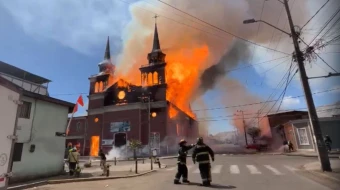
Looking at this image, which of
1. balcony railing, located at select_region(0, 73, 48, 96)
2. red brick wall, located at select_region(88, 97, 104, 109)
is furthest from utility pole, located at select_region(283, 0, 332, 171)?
red brick wall, located at select_region(88, 97, 104, 109)

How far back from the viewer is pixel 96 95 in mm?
47500

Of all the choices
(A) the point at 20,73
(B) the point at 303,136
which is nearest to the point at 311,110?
(B) the point at 303,136

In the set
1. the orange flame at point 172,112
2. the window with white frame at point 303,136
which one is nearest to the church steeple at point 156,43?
the orange flame at point 172,112

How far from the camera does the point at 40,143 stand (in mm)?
12656

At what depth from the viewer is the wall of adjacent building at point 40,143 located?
452 inches

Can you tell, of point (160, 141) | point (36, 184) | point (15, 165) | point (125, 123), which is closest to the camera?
point (36, 184)

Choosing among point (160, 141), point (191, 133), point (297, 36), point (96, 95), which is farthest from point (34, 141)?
point (191, 133)

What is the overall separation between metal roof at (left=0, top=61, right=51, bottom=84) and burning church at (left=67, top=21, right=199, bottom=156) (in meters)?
15.9

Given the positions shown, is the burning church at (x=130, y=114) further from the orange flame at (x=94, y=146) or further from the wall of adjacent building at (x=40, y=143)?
the wall of adjacent building at (x=40, y=143)

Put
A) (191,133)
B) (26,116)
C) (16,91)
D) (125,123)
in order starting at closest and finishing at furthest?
(16,91) → (26,116) → (125,123) → (191,133)

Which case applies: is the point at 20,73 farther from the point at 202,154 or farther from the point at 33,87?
the point at 202,154

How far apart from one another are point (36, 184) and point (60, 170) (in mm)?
4305

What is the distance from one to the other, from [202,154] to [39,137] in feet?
31.8

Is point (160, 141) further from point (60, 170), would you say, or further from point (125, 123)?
point (60, 170)
